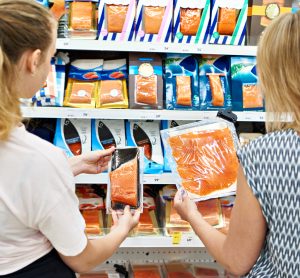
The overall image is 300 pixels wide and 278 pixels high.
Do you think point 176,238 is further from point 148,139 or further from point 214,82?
point 214,82

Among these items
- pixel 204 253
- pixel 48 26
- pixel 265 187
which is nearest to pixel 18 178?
pixel 48 26

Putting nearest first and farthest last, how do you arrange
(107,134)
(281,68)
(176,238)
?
(281,68) < (176,238) < (107,134)

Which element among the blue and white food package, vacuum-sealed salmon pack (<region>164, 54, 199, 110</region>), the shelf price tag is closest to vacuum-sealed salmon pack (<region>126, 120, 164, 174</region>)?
the blue and white food package

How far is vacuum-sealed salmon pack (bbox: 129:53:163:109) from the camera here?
213cm

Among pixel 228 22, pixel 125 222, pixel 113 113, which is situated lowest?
pixel 125 222

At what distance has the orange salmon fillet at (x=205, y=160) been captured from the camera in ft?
5.87

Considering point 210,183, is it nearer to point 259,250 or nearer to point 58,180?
point 259,250

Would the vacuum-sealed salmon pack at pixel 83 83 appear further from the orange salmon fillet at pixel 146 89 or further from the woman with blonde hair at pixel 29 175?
the woman with blonde hair at pixel 29 175

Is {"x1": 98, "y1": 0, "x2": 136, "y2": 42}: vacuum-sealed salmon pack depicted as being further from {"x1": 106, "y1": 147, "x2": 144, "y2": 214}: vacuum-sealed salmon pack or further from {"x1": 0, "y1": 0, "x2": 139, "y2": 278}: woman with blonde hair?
{"x1": 0, "y1": 0, "x2": 139, "y2": 278}: woman with blonde hair

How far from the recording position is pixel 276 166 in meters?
1.00

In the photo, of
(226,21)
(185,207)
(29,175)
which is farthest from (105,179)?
(29,175)

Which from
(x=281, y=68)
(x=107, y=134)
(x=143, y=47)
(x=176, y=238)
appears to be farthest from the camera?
(x=107, y=134)

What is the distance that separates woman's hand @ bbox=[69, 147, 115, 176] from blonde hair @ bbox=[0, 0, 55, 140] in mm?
682

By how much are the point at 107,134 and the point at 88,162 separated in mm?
559
